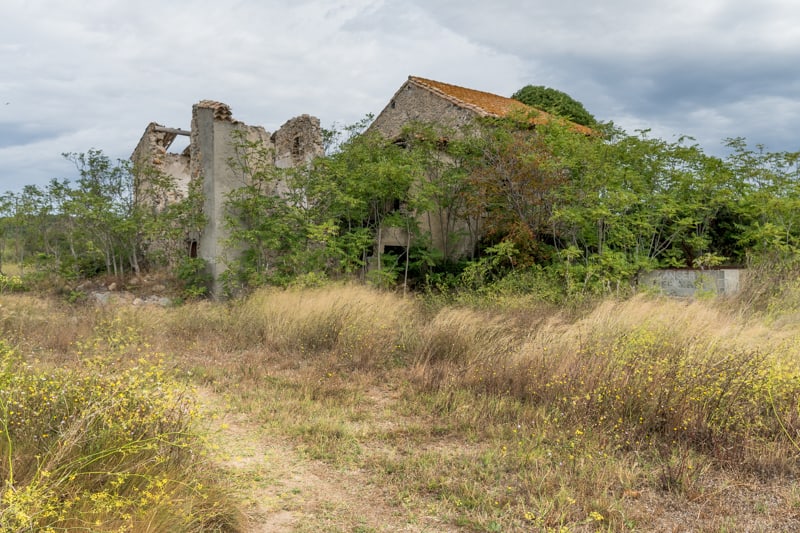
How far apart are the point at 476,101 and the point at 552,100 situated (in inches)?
327

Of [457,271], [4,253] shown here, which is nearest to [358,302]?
[457,271]

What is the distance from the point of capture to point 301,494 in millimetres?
3875

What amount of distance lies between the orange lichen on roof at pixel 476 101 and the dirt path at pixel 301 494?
13837 mm

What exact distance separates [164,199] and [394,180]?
7845mm

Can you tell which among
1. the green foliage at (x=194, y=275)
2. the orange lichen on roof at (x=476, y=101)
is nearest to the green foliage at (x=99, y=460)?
the green foliage at (x=194, y=275)

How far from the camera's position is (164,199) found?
55.8 ft

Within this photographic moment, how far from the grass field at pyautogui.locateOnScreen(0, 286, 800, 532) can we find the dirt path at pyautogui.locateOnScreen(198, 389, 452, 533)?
2 cm

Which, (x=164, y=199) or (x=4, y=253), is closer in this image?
(x=164, y=199)

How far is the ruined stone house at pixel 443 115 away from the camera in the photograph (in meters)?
16.3

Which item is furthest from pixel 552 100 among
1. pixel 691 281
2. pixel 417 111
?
pixel 691 281

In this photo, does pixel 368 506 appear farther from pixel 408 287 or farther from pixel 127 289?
pixel 127 289

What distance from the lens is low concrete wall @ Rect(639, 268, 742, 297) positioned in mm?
11625

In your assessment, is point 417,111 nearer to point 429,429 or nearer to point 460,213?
point 460,213

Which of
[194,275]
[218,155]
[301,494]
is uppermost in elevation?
[218,155]
